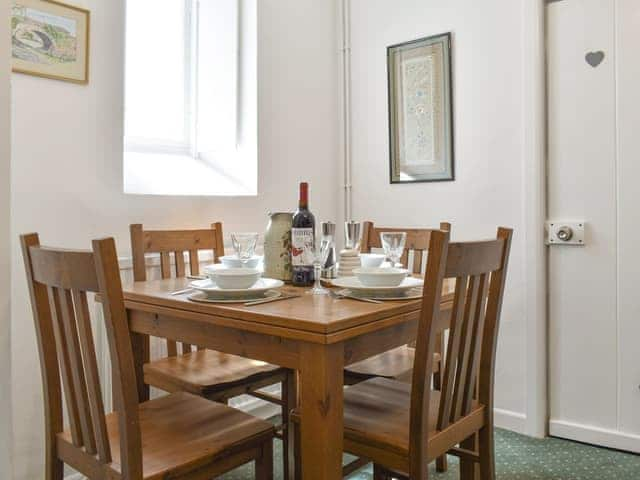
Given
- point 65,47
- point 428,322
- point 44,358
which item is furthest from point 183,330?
point 65,47

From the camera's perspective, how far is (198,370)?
1.88 meters

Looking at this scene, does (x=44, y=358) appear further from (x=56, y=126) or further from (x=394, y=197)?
(x=394, y=197)

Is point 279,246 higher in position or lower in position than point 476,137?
lower

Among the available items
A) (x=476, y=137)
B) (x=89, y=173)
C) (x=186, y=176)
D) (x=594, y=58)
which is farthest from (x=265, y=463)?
(x=594, y=58)

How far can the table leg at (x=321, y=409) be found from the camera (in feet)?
3.87

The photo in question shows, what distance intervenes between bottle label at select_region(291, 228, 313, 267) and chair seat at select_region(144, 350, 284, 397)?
0.39 m

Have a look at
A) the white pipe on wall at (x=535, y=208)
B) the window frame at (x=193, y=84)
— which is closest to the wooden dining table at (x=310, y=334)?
the white pipe on wall at (x=535, y=208)

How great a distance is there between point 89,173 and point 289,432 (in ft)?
3.93

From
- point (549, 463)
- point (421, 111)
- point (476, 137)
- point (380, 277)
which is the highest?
point (421, 111)

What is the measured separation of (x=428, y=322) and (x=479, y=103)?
174 cm

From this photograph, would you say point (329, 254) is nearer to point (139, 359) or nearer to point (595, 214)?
point (139, 359)

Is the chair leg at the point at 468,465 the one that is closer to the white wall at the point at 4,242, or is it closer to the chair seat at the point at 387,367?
the chair seat at the point at 387,367

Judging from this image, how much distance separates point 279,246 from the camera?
5.96ft

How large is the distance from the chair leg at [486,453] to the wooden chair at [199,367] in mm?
633
